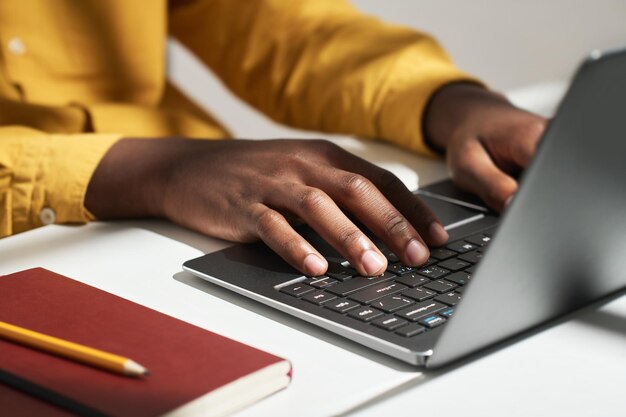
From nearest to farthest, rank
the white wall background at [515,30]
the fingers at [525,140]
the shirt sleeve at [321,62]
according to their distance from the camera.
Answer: the fingers at [525,140] → the shirt sleeve at [321,62] → the white wall background at [515,30]

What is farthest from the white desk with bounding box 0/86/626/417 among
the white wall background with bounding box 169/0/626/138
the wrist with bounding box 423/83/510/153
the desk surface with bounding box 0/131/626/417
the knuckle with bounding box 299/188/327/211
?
the white wall background with bounding box 169/0/626/138

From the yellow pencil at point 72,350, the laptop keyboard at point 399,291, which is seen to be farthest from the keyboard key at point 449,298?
the yellow pencil at point 72,350

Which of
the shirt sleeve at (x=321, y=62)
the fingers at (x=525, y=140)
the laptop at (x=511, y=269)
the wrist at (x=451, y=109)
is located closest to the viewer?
the laptop at (x=511, y=269)

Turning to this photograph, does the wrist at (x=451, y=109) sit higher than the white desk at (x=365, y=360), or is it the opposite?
the wrist at (x=451, y=109)

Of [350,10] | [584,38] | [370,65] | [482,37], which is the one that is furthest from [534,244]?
[482,37]

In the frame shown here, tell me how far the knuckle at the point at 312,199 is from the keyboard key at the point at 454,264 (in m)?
0.11

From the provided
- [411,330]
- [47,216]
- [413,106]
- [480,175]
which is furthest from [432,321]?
[413,106]

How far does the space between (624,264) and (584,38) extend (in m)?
1.73

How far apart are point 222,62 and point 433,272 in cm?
88

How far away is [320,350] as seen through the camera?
24.1 inches

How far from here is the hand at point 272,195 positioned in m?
0.73

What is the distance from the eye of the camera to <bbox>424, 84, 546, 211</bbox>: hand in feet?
3.03

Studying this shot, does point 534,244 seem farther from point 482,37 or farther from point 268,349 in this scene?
point 482,37

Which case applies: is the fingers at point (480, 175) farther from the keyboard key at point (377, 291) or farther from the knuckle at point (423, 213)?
the keyboard key at point (377, 291)
